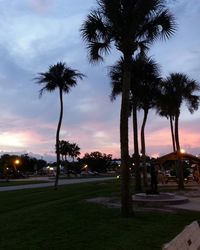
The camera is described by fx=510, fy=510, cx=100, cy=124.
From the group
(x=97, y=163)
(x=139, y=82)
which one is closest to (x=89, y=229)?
(x=139, y=82)

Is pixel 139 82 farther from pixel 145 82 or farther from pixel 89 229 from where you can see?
pixel 89 229

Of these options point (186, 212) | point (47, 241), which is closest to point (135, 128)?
point (186, 212)

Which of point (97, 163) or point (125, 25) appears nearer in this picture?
point (125, 25)

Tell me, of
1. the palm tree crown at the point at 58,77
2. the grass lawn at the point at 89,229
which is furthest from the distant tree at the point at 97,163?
the grass lawn at the point at 89,229

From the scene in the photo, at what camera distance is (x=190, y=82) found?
116ft

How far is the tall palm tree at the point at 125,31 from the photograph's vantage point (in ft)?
55.3

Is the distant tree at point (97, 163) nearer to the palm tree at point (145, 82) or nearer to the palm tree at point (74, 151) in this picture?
the palm tree at point (74, 151)

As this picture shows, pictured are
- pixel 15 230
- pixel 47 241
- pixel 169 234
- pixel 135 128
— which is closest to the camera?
pixel 47 241

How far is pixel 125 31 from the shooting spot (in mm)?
17266

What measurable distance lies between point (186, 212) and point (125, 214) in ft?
9.82

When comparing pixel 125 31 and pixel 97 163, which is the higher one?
pixel 97 163

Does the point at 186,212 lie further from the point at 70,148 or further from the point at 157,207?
the point at 70,148

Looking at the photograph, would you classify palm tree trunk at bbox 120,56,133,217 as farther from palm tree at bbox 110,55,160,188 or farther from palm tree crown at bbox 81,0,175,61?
palm tree at bbox 110,55,160,188

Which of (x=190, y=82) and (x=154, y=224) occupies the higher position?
(x=190, y=82)
